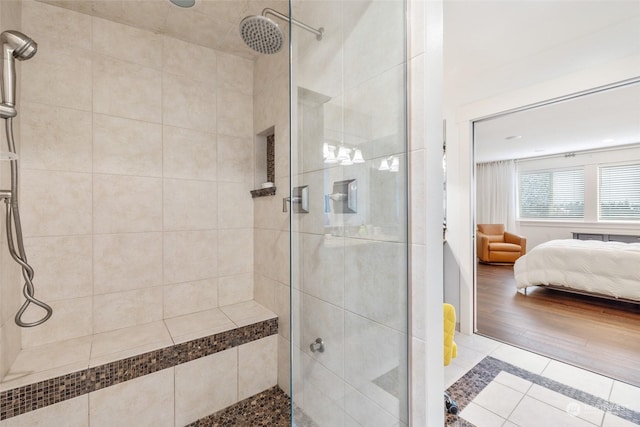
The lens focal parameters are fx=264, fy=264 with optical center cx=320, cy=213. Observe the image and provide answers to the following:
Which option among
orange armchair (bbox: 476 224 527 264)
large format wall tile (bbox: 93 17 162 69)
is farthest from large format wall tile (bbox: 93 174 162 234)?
orange armchair (bbox: 476 224 527 264)

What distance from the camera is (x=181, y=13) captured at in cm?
163

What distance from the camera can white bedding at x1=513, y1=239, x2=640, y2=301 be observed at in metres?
2.72

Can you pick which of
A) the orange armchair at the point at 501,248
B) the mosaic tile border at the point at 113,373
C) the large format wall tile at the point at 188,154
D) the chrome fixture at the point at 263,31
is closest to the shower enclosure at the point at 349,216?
the chrome fixture at the point at 263,31

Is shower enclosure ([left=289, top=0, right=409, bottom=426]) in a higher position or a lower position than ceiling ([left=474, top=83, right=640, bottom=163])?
lower

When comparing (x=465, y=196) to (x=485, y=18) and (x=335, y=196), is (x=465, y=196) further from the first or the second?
(x=335, y=196)

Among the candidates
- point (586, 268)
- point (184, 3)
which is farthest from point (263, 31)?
point (586, 268)

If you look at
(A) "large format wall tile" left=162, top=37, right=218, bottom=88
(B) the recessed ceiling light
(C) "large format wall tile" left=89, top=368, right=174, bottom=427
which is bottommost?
(C) "large format wall tile" left=89, top=368, right=174, bottom=427

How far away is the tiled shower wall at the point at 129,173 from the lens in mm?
1503

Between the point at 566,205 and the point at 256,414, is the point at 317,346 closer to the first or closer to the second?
the point at 256,414

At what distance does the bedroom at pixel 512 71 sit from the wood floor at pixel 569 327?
0.48 meters

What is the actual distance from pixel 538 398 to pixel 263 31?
2.57 m

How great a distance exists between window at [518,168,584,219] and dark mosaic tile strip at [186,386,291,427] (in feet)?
18.0

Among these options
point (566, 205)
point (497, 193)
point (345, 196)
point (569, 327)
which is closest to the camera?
point (345, 196)

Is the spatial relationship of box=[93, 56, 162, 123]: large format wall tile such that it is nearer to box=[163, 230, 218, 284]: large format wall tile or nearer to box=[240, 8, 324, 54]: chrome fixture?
box=[163, 230, 218, 284]: large format wall tile
